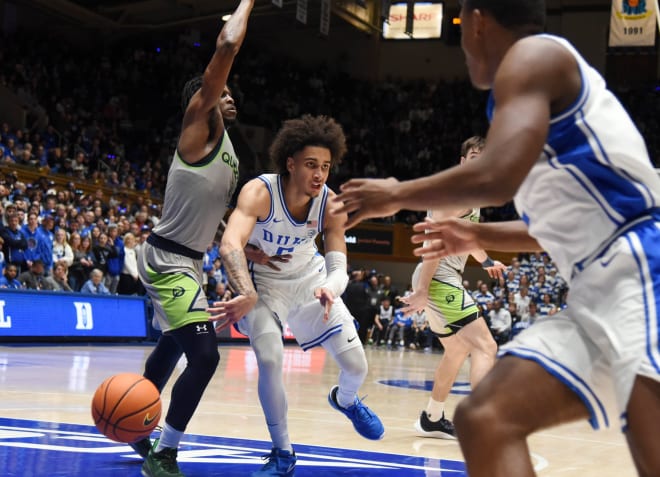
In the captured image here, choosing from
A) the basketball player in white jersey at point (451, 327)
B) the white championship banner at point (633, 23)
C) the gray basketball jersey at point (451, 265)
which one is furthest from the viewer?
the white championship banner at point (633, 23)

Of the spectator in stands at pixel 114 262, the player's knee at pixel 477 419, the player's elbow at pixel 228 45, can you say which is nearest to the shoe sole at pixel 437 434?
the player's elbow at pixel 228 45

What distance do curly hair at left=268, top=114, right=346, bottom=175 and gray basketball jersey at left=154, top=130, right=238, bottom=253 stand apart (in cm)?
39

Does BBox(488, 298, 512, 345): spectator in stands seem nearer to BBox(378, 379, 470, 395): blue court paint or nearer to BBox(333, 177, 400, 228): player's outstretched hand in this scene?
BBox(378, 379, 470, 395): blue court paint

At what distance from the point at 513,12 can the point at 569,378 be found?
3.39 feet

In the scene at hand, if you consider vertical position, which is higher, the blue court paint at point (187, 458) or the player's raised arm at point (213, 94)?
the player's raised arm at point (213, 94)

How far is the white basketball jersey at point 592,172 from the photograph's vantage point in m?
2.31

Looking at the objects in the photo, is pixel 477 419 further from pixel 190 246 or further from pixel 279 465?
pixel 190 246

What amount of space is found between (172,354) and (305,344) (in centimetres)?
83

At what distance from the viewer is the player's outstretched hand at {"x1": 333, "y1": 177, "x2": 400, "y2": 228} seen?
7.44 feet

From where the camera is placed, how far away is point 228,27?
446 centimetres

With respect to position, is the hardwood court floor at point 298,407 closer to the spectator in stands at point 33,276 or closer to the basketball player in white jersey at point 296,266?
the basketball player in white jersey at point 296,266

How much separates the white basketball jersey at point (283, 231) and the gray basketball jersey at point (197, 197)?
317 millimetres

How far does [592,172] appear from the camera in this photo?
2328mm

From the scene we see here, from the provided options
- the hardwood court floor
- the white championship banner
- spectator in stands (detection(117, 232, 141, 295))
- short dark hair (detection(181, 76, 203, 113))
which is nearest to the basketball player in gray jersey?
short dark hair (detection(181, 76, 203, 113))
